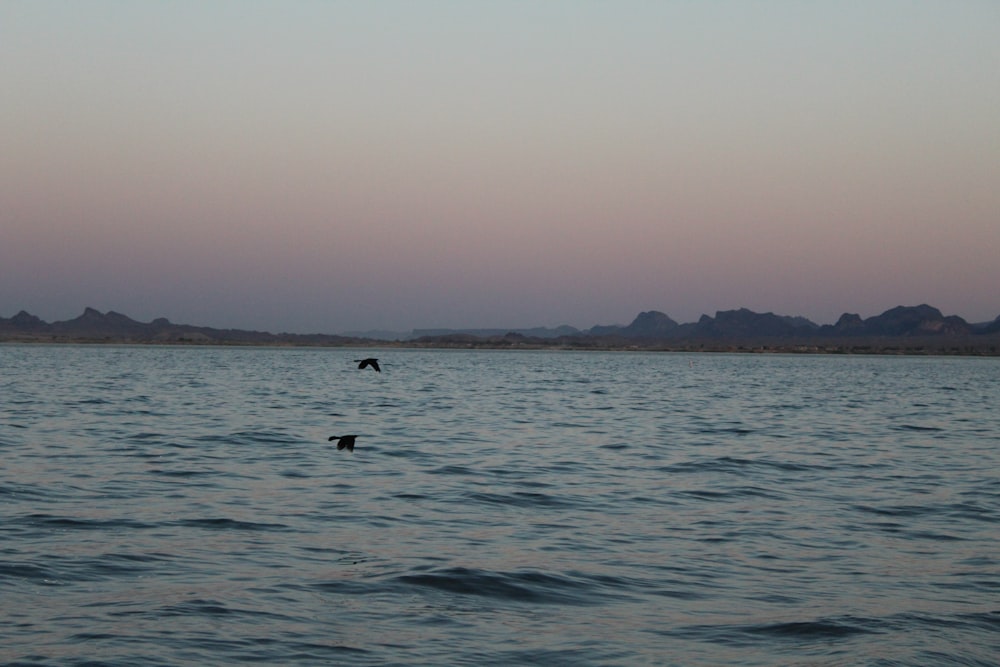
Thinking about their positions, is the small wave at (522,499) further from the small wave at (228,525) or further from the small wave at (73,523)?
the small wave at (73,523)

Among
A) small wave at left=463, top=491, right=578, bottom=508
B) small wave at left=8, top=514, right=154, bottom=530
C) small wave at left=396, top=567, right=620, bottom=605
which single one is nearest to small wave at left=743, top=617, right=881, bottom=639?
small wave at left=396, top=567, right=620, bottom=605

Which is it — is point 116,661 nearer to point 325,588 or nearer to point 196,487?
point 325,588

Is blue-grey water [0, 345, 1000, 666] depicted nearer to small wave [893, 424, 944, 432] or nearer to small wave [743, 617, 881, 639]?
small wave [743, 617, 881, 639]

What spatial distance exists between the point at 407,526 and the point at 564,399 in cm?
4057

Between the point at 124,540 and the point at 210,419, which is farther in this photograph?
the point at 210,419

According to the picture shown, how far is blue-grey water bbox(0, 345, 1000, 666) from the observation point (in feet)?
34.9

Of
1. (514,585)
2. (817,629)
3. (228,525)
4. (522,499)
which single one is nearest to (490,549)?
(514,585)

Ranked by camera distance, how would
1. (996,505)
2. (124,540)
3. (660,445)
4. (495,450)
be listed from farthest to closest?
(660,445), (495,450), (996,505), (124,540)

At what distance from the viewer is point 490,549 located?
597 inches

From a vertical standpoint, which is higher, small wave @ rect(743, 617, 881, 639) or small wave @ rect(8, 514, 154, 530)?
small wave @ rect(8, 514, 154, 530)

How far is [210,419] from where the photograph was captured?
38000 millimetres

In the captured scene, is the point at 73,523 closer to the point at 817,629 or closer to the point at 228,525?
the point at 228,525

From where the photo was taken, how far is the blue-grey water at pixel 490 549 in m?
10.6

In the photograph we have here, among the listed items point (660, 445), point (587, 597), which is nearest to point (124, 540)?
point (587, 597)
